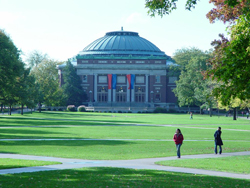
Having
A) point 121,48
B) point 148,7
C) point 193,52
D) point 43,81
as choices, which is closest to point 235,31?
point 148,7

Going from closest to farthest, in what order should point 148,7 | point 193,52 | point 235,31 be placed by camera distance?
1. point 235,31
2. point 148,7
3. point 193,52

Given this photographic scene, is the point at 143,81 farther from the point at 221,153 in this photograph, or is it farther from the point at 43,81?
the point at 221,153

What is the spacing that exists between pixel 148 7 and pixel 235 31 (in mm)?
3792

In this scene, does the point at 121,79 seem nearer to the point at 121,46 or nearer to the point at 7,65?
the point at 121,46

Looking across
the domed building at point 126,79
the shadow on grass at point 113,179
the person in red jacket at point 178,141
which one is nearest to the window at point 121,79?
the domed building at point 126,79

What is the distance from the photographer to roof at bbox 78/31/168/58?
154625mm

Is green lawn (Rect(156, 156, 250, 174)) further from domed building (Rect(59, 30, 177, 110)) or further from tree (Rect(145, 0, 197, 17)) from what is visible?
domed building (Rect(59, 30, 177, 110))

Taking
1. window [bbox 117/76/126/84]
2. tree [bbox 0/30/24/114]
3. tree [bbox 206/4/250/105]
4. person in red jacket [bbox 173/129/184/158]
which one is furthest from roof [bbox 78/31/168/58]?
tree [bbox 206/4/250/105]

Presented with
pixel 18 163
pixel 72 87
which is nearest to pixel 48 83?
pixel 72 87

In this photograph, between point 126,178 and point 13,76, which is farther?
point 13,76

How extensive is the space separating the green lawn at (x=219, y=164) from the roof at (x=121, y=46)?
12848 centimetres

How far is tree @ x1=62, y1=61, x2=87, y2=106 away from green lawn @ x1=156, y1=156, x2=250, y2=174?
4351 inches

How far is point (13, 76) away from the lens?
6744 cm

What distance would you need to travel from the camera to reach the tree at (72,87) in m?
135
